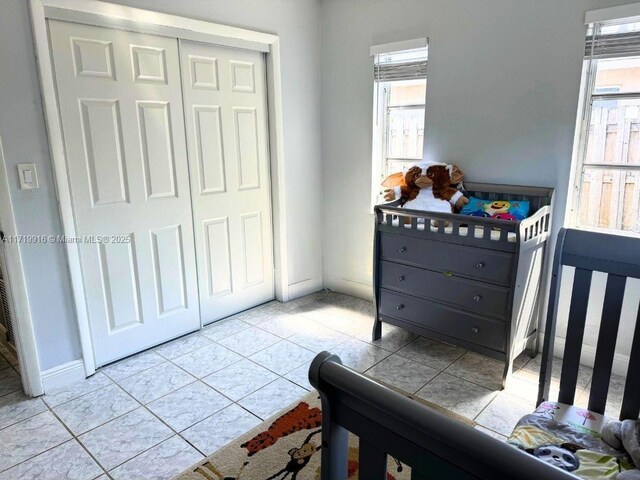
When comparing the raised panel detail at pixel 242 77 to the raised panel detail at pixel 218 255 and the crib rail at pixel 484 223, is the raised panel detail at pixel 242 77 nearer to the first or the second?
the raised panel detail at pixel 218 255

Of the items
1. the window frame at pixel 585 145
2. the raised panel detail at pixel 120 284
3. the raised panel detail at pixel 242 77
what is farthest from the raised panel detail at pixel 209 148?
the window frame at pixel 585 145

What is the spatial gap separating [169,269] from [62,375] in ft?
2.89

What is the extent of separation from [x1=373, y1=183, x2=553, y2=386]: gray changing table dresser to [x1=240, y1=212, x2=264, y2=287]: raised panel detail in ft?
3.64

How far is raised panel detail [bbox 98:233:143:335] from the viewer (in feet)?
8.86

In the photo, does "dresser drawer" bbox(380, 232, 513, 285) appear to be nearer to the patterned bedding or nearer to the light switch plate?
the patterned bedding

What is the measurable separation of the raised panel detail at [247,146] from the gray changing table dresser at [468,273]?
113 cm

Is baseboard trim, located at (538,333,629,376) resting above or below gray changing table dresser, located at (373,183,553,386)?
below

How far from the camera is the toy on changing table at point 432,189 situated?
2.86 m

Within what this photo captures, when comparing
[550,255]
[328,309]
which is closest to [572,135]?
[550,255]

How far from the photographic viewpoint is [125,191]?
8.93 ft

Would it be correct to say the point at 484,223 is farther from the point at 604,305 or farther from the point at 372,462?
the point at 372,462

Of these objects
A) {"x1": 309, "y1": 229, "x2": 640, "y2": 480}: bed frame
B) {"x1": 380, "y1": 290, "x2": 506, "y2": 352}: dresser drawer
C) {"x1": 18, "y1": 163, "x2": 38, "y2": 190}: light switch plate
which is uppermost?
{"x1": 18, "y1": 163, "x2": 38, "y2": 190}: light switch plate

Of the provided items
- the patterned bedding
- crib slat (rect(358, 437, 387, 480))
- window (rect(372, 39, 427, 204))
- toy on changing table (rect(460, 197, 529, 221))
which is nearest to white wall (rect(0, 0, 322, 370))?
window (rect(372, 39, 427, 204))

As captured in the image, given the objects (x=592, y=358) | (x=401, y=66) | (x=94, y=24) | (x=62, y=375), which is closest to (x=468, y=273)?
(x=592, y=358)
